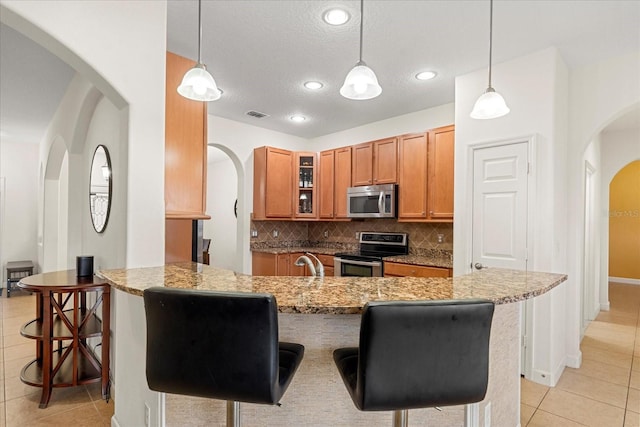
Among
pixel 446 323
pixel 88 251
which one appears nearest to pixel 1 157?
pixel 88 251

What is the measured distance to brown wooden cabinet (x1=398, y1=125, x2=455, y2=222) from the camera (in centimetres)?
377

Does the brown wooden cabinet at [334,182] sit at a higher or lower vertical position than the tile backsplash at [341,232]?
higher

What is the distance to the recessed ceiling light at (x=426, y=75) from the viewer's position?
329 cm

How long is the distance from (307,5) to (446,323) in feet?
7.11

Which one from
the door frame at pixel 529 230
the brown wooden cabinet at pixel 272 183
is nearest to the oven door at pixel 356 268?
the brown wooden cabinet at pixel 272 183

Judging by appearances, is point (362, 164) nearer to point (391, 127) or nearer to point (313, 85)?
point (391, 127)

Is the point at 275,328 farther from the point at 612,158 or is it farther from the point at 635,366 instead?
the point at 612,158

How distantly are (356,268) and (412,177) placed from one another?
4.33 feet

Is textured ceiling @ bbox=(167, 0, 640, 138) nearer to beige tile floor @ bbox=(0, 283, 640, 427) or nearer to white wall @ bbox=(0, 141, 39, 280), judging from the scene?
beige tile floor @ bbox=(0, 283, 640, 427)

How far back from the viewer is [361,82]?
180 centimetres

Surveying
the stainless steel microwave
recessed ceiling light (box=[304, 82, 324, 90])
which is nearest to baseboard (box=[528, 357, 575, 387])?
the stainless steel microwave

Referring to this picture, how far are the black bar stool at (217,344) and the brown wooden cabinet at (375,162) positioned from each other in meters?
3.53

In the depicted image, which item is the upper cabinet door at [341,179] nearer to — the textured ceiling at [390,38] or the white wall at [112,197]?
the textured ceiling at [390,38]

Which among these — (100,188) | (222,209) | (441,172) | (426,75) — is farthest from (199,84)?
(222,209)
